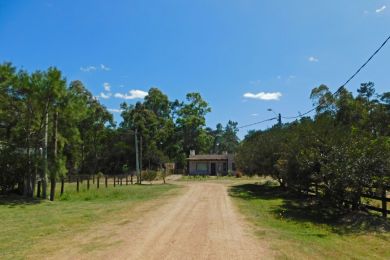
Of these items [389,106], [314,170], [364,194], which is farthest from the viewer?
[389,106]

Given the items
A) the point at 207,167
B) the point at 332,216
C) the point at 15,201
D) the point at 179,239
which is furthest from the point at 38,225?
the point at 207,167

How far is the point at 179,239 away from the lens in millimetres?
9000

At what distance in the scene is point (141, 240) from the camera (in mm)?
8938

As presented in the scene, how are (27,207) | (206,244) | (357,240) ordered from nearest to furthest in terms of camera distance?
(206,244), (357,240), (27,207)

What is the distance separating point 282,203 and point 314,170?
319cm

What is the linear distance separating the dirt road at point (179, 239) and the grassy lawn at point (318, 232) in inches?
24.3

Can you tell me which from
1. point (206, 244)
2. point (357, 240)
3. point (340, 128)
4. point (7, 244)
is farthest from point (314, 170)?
point (7, 244)

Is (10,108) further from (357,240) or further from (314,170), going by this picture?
(357,240)

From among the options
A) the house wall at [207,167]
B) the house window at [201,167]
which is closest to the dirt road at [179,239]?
the house wall at [207,167]

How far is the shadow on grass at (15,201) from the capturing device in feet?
59.0

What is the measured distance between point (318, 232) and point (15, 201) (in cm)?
1491

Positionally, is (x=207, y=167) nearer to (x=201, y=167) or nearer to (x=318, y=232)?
(x=201, y=167)

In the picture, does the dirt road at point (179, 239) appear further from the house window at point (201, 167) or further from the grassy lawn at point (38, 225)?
the house window at point (201, 167)

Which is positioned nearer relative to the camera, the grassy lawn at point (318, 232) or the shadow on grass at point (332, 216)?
the grassy lawn at point (318, 232)
